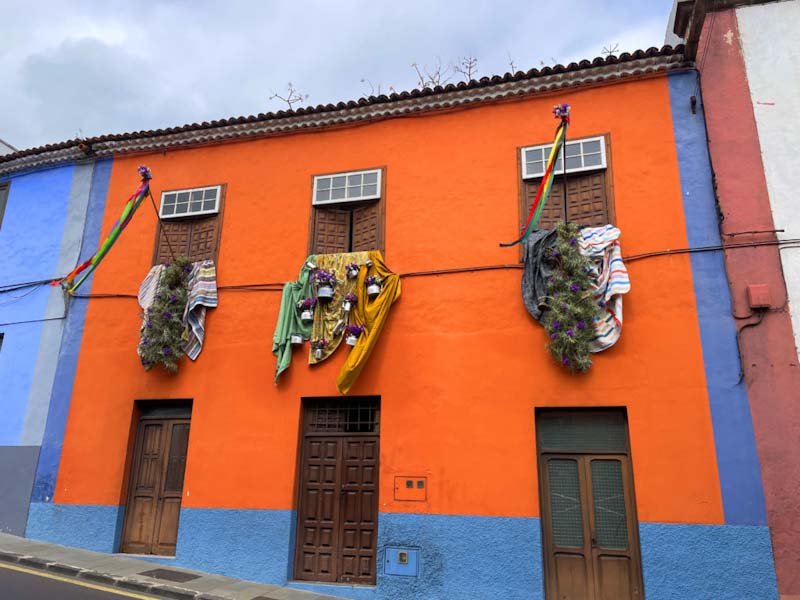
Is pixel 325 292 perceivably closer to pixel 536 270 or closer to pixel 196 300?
pixel 196 300

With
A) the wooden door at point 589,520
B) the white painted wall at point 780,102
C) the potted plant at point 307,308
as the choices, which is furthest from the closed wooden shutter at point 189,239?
the white painted wall at point 780,102

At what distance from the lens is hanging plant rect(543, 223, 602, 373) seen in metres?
7.66

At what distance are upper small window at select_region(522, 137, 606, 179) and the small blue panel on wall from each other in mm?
5581

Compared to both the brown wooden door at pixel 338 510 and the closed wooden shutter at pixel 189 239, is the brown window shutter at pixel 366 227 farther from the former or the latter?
the brown wooden door at pixel 338 510

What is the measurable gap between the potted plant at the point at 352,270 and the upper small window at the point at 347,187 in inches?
48.0

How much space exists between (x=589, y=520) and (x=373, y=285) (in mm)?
4301

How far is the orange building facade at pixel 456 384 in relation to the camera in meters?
7.25

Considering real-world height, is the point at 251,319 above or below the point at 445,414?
above

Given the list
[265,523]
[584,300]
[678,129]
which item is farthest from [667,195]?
[265,523]

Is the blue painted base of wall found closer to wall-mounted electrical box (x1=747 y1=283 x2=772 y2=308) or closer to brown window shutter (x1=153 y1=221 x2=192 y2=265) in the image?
wall-mounted electrical box (x1=747 y1=283 x2=772 y2=308)

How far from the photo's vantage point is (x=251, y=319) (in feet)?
31.0

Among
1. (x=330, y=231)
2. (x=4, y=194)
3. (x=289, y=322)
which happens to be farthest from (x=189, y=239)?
(x=4, y=194)

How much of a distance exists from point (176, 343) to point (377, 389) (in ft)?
11.3

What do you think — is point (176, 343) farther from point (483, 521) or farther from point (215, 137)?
point (483, 521)
